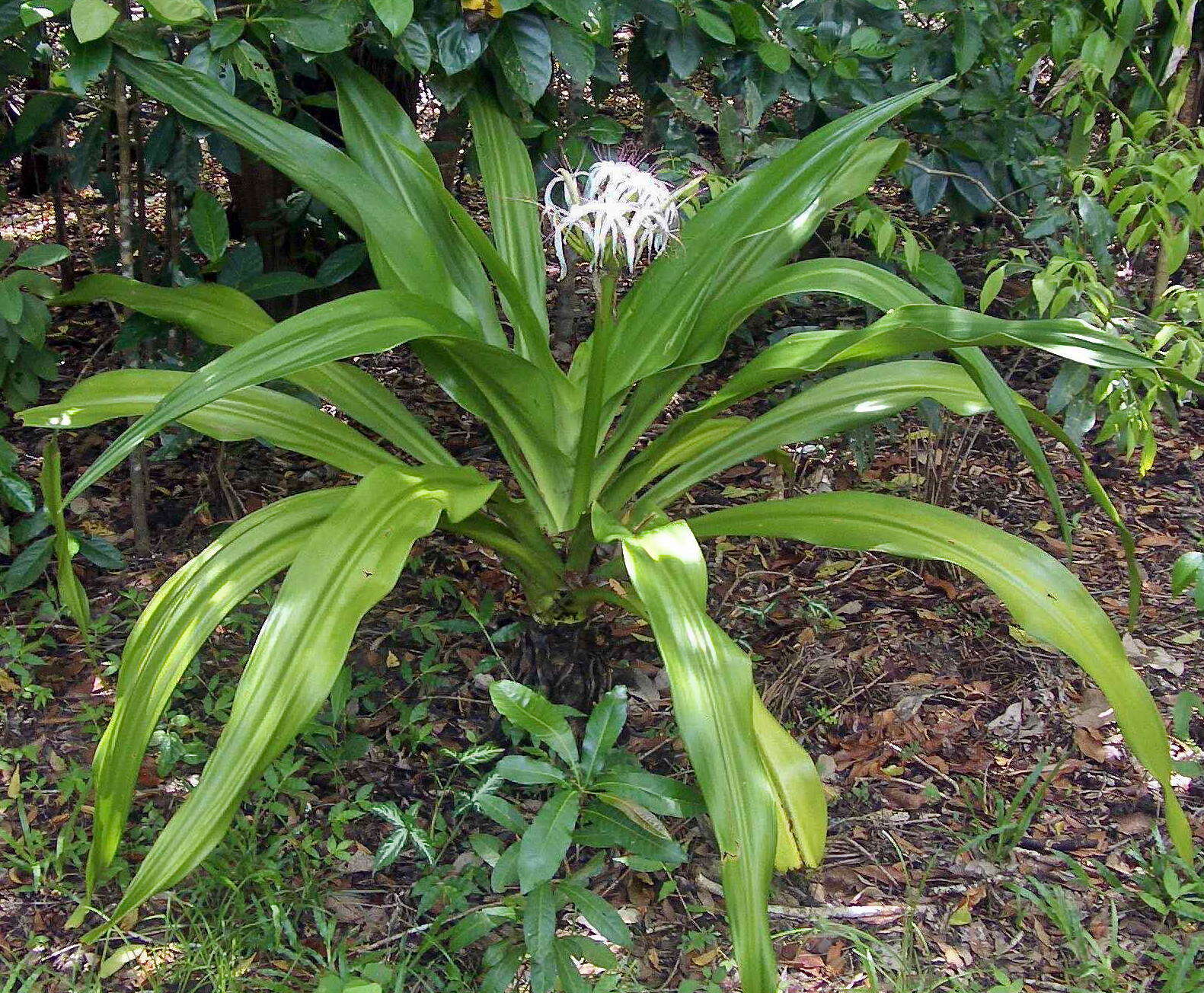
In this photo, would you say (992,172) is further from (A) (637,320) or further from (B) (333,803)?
(B) (333,803)

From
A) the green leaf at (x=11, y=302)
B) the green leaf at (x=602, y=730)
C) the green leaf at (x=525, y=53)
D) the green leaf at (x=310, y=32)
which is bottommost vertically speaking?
the green leaf at (x=602, y=730)

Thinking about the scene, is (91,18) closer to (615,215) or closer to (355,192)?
(355,192)

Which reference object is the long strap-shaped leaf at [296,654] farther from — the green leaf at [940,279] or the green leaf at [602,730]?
the green leaf at [940,279]

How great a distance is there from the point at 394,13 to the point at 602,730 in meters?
1.02

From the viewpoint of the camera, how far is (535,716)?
166cm

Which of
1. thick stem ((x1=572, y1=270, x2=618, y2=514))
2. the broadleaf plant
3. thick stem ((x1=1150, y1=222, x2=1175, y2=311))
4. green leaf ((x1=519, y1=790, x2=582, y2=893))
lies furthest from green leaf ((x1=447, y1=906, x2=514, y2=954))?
thick stem ((x1=1150, y1=222, x2=1175, y2=311))

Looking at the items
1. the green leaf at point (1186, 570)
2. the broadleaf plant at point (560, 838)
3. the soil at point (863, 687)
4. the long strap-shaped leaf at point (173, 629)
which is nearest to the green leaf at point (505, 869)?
the broadleaf plant at point (560, 838)

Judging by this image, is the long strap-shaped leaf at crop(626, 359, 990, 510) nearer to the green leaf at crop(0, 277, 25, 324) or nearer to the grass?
the grass

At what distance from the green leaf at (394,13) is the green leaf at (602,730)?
0.96 meters

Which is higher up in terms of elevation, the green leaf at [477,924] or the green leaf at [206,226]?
the green leaf at [206,226]

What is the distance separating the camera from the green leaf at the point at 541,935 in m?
1.53

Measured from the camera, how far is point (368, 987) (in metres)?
1.44

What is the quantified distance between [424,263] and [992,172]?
118 cm

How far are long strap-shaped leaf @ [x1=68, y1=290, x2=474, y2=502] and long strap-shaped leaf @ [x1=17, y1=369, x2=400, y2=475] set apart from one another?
0.77 ft
